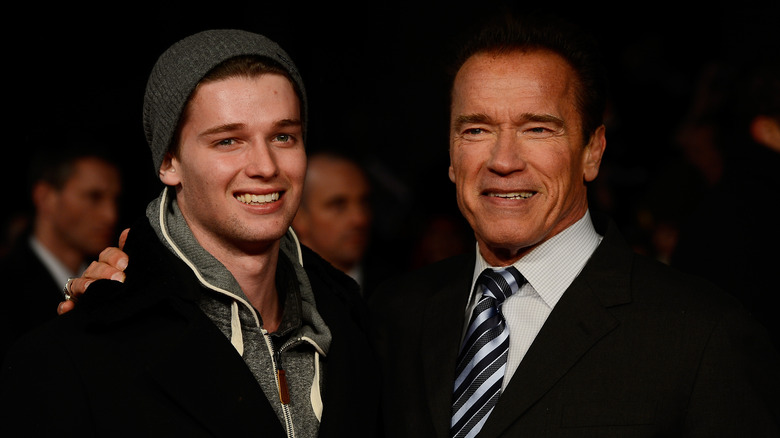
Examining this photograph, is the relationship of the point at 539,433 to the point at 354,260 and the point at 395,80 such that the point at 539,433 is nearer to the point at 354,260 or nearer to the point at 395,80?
the point at 354,260

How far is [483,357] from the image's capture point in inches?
123

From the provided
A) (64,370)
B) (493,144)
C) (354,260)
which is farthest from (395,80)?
(64,370)

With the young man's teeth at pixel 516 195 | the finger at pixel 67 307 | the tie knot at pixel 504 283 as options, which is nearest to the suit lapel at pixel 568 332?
the tie knot at pixel 504 283

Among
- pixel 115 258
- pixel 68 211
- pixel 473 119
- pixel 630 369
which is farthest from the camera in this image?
pixel 68 211

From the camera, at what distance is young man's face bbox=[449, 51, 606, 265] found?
318 centimetres

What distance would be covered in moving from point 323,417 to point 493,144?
3.22 ft

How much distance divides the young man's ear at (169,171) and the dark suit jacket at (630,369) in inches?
38.1

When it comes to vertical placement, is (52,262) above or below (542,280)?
below

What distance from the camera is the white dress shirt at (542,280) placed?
10.3 ft

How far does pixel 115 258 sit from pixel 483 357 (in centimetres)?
112

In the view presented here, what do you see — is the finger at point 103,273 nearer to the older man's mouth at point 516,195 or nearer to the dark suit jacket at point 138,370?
the dark suit jacket at point 138,370

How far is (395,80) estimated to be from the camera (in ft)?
29.0

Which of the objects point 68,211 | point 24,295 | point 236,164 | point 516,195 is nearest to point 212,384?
point 236,164

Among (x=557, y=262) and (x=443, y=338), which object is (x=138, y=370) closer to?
(x=443, y=338)
